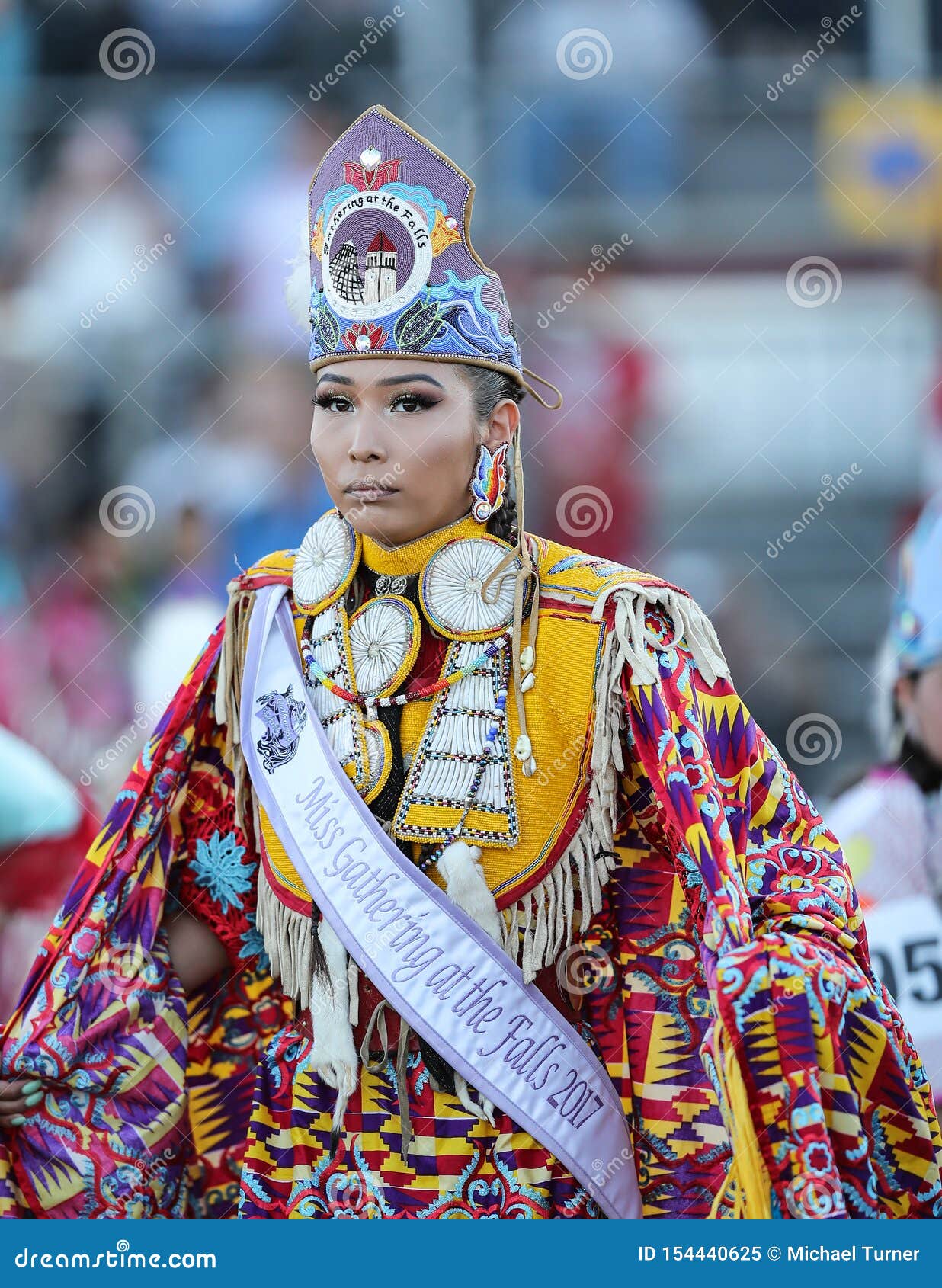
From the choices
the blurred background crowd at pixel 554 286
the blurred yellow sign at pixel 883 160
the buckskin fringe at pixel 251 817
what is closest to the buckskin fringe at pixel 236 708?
the buckskin fringe at pixel 251 817

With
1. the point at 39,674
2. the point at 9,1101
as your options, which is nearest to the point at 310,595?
the point at 9,1101

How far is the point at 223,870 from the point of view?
2.83m

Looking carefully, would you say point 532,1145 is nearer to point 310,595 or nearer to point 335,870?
point 335,870

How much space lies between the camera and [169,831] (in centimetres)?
282

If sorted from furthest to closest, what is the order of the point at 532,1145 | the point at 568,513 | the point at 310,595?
the point at 568,513, the point at 310,595, the point at 532,1145

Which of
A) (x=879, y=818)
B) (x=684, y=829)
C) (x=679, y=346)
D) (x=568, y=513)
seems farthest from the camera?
(x=679, y=346)

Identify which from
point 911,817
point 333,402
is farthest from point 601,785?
point 911,817

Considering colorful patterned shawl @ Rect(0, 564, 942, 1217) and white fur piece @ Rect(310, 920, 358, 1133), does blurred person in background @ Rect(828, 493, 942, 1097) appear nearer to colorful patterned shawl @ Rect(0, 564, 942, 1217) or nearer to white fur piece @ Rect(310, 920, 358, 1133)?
colorful patterned shawl @ Rect(0, 564, 942, 1217)

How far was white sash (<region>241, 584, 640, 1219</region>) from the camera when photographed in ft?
8.43

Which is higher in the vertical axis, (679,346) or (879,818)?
(679,346)

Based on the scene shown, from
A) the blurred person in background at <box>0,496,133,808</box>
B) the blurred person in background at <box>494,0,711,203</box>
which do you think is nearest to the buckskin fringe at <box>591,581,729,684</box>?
the blurred person in background at <box>0,496,133,808</box>

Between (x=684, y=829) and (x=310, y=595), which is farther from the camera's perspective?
(x=310, y=595)

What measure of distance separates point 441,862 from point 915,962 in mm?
1702

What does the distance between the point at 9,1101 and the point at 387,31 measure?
6307mm
